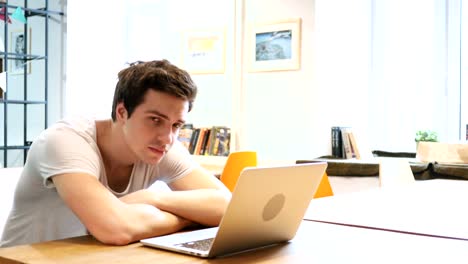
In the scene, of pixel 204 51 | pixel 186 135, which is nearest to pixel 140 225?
pixel 186 135

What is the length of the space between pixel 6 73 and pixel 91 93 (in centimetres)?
110

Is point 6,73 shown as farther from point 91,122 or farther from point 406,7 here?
point 406,7

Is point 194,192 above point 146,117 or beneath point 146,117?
beneath

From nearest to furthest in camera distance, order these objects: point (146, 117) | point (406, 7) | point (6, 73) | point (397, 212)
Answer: point (146, 117) → point (397, 212) → point (6, 73) → point (406, 7)

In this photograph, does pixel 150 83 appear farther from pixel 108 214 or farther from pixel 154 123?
pixel 108 214

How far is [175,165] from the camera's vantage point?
6.49 feet

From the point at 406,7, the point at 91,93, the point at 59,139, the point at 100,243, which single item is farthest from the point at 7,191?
the point at 406,7

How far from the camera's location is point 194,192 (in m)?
1.76

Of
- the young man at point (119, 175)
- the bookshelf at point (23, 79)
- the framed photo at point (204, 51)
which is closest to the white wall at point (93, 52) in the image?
the bookshelf at point (23, 79)

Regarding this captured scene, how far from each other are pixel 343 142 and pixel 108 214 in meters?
3.87

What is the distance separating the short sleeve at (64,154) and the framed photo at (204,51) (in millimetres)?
3898

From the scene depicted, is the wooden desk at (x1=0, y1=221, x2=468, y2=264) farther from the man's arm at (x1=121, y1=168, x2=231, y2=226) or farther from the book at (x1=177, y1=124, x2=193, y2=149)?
the book at (x1=177, y1=124, x2=193, y2=149)

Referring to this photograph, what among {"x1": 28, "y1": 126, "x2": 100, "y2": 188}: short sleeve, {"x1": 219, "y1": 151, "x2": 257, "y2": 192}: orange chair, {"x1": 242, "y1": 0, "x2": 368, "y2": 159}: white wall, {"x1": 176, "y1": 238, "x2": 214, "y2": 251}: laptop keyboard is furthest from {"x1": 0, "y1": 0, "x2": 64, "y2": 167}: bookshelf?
{"x1": 176, "y1": 238, "x2": 214, "y2": 251}: laptop keyboard

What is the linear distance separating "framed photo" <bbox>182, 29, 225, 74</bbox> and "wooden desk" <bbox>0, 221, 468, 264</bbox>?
4101 millimetres
